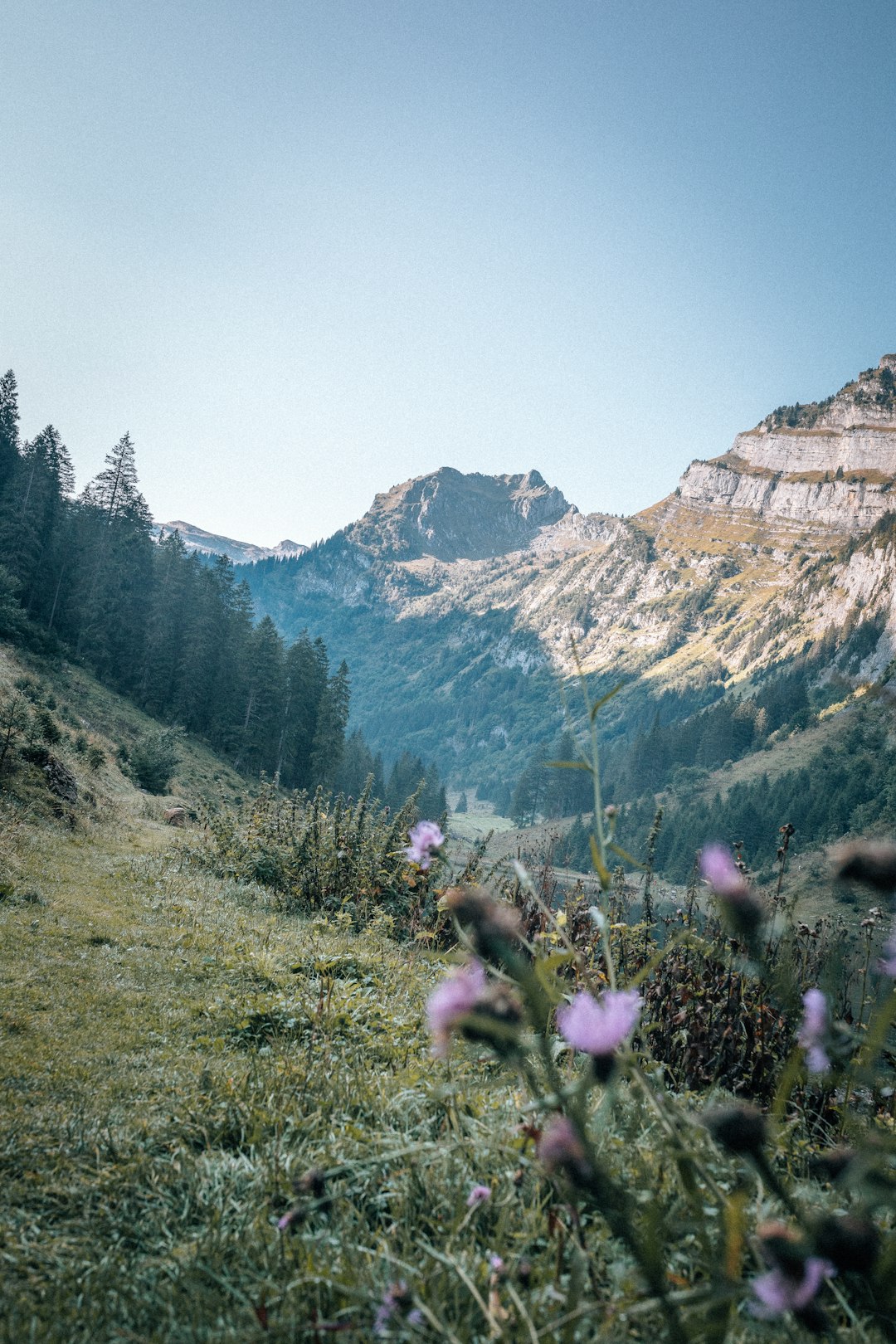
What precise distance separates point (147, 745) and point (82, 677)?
14.8 m

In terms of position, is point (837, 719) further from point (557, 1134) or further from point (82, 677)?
point (557, 1134)

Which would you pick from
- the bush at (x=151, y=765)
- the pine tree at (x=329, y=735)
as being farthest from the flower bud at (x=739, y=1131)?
the pine tree at (x=329, y=735)

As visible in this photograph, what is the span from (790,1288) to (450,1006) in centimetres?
59

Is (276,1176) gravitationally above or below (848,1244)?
below

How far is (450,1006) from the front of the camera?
1.12m

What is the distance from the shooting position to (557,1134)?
3.30 feet

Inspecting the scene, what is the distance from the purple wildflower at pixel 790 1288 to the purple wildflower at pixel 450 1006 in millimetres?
529

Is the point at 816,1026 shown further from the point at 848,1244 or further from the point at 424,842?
the point at 424,842

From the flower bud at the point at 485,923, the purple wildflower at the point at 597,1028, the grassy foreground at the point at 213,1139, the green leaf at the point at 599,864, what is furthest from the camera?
the grassy foreground at the point at 213,1139

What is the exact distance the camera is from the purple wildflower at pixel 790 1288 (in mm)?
930

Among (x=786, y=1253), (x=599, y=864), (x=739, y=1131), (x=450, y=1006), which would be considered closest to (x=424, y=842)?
(x=599, y=864)

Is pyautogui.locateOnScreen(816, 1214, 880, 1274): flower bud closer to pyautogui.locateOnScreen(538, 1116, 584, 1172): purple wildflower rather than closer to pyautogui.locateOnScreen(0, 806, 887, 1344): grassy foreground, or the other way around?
pyautogui.locateOnScreen(0, 806, 887, 1344): grassy foreground

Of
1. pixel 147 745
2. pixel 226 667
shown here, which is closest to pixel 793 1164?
pixel 147 745

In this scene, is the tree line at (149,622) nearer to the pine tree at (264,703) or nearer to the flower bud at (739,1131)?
the pine tree at (264,703)
